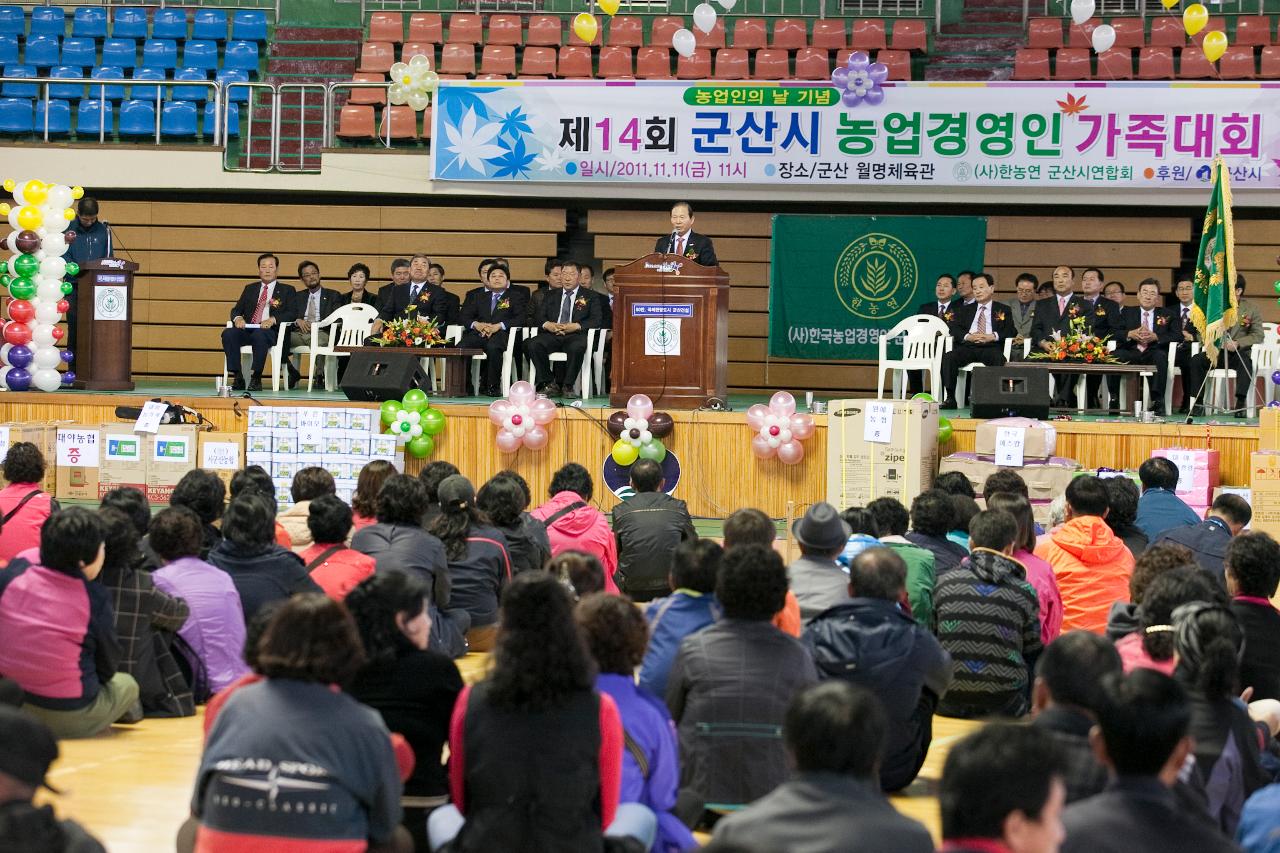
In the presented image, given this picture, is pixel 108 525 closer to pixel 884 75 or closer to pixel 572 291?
pixel 572 291

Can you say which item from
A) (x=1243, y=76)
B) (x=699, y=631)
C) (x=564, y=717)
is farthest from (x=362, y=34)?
(x=564, y=717)

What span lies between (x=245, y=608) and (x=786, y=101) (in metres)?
8.46

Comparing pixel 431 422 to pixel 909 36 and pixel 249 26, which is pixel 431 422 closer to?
pixel 909 36

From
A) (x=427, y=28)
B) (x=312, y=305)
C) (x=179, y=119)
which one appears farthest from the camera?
(x=427, y=28)

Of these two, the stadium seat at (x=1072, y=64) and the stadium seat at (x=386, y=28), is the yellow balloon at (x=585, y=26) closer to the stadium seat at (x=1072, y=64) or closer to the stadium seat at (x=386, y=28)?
the stadium seat at (x=386, y=28)

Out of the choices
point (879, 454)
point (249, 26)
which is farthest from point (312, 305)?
point (879, 454)

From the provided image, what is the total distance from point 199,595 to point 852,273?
929 cm

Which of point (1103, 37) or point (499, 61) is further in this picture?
point (499, 61)

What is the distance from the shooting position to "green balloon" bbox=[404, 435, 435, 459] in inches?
415

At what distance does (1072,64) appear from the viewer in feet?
46.2

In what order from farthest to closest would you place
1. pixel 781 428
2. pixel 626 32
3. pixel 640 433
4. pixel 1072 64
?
pixel 626 32 < pixel 1072 64 < pixel 640 433 < pixel 781 428

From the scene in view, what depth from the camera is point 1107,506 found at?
6617mm

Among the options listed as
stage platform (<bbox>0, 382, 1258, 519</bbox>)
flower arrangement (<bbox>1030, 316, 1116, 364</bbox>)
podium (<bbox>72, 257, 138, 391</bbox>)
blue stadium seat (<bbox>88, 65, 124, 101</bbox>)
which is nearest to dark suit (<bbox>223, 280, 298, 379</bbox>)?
podium (<bbox>72, 257, 138, 391</bbox>)

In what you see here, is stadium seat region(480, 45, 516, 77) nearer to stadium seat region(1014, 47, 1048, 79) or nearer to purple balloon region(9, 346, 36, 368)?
stadium seat region(1014, 47, 1048, 79)
